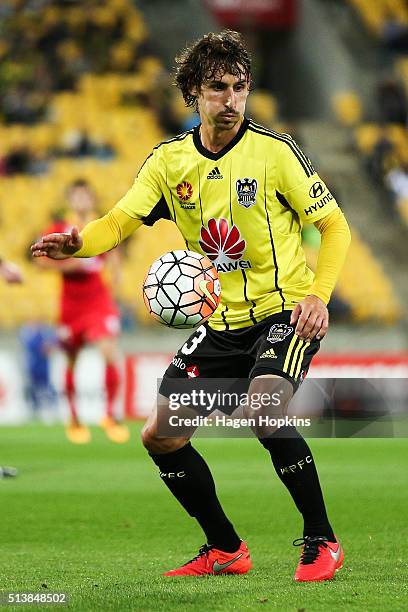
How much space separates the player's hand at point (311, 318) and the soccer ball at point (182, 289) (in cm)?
35

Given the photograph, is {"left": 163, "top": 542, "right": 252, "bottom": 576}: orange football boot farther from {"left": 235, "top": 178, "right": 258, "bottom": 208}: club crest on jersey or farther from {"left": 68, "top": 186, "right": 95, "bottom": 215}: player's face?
{"left": 68, "top": 186, "right": 95, "bottom": 215}: player's face

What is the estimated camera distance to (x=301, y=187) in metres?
4.39

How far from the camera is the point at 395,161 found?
19.2 m

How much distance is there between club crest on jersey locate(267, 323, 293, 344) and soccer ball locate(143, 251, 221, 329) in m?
0.25

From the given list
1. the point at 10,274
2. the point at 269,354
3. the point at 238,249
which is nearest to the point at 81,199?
the point at 10,274

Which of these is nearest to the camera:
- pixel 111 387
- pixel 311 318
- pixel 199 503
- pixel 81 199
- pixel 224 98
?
pixel 311 318

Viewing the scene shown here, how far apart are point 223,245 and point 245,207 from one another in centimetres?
18

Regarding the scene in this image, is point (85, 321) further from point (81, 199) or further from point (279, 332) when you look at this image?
point (279, 332)

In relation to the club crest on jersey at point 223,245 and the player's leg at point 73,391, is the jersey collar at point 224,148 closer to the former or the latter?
the club crest on jersey at point 223,245

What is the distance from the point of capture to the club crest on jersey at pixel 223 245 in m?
4.51

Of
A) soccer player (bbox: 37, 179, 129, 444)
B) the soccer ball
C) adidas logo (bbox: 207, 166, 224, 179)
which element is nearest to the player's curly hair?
adidas logo (bbox: 207, 166, 224, 179)

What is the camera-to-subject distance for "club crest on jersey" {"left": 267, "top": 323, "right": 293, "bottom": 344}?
4.41 metres

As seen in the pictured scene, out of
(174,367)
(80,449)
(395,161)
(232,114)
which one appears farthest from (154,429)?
(395,161)

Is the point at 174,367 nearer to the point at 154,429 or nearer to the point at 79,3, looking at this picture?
the point at 154,429
